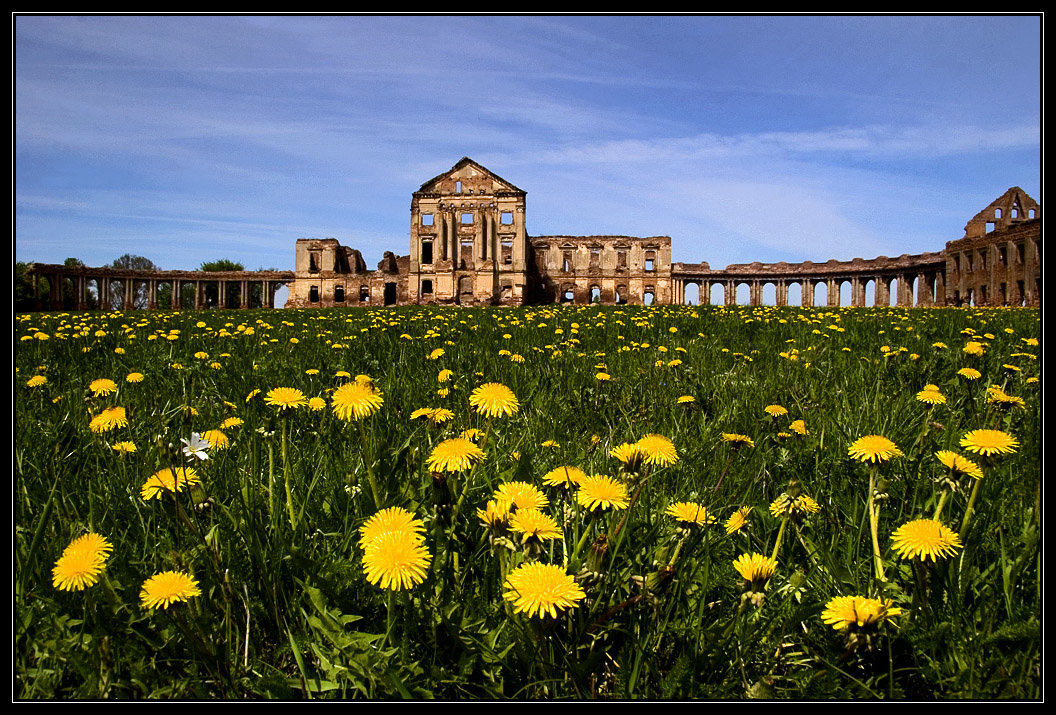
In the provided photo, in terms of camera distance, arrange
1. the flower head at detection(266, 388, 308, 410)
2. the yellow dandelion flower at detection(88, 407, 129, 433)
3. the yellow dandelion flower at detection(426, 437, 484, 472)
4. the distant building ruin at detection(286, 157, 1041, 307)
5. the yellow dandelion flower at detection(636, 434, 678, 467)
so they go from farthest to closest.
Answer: the distant building ruin at detection(286, 157, 1041, 307) → the yellow dandelion flower at detection(88, 407, 129, 433) → the flower head at detection(266, 388, 308, 410) → the yellow dandelion flower at detection(636, 434, 678, 467) → the yellow dandelion flower at detection(426, 437, 484, 472)

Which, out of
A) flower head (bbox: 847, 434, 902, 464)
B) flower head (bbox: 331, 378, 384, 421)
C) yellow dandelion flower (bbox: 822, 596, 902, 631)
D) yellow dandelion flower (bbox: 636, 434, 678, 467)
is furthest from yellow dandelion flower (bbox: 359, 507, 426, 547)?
flower head (bbox: 847, 434, 902, 464)

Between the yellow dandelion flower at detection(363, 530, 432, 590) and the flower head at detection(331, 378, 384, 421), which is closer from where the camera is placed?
the yellow dandelion flower at detection(363, 530, 432, 590)

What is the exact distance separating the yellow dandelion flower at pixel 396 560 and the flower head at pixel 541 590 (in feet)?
0.60

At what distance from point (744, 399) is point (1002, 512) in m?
1.69

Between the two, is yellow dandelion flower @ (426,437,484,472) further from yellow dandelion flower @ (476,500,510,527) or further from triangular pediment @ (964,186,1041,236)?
triangular pediment @ (964,186,1041,236)

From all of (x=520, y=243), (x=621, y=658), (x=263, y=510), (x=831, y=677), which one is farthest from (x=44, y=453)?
(x=520, y=243)

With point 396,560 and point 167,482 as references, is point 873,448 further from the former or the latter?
point 167,482

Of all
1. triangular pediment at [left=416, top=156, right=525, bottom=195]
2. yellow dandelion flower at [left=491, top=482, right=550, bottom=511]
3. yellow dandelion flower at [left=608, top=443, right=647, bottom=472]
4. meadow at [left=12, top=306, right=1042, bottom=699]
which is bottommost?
meadow at [left=12, top=306, right=1042, bottom=699]

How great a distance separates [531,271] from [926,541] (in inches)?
1998

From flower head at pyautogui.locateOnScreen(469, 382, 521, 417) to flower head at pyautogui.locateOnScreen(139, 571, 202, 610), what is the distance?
770 mm

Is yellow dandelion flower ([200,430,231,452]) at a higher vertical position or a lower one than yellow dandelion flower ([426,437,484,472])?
lower

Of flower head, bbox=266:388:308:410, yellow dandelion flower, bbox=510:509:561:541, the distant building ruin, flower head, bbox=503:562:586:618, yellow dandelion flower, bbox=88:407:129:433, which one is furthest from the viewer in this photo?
the distant building ruin

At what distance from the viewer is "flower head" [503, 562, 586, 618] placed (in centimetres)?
99

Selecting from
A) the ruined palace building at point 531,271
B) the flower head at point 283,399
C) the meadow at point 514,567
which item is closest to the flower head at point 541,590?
the meadow at point 514,567
